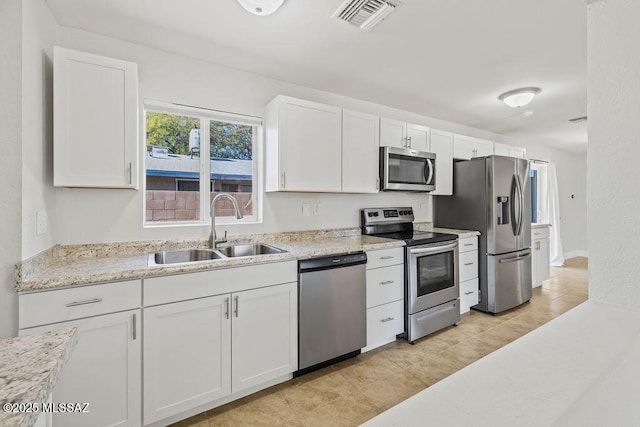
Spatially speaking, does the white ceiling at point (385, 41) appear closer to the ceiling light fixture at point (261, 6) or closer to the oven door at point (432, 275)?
the ceiling light fixture at point (261, 6)

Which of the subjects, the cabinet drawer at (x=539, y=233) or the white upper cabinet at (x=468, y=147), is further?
the cabinet drawer at (x=539, y=233)

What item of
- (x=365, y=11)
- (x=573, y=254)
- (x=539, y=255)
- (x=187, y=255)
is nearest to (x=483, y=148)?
(x=539, y=255)

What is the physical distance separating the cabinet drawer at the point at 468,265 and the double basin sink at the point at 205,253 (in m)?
2.26

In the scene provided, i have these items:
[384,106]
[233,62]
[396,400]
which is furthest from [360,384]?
[384,106]

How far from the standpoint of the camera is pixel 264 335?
1999 millimetres

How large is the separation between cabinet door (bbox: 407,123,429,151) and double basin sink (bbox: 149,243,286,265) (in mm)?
2045

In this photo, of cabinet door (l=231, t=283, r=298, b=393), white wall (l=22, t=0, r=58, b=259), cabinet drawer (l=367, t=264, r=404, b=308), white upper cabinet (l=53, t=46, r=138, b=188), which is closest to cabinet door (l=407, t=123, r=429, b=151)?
cabinet drawer (l=367, t=264, r=404, b=308)

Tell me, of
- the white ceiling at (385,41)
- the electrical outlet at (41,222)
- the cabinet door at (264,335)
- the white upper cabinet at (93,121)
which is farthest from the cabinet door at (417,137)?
the electrical outlet at (41,222)

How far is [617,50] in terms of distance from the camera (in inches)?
36.9

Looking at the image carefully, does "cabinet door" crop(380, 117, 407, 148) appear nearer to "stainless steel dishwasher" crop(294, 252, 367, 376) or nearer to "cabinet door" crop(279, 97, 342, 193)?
"cabinet door" crop(279, 97, 342, 193)

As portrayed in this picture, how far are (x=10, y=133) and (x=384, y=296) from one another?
2.70 m

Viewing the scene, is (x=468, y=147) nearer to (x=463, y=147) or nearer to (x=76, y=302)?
(x=463, y=147)

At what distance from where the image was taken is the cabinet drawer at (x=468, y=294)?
3.38 m

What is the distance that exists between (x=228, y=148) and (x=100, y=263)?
134cm
